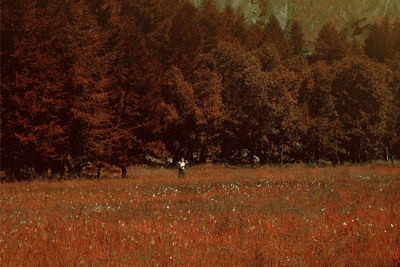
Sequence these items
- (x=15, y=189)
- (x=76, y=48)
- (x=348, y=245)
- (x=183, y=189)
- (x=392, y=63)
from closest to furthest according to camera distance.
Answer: (x=348, y=245) → (x=183, y=189) → (x=15, y=189) → (x=76, y=48) → (x=392, y=63)

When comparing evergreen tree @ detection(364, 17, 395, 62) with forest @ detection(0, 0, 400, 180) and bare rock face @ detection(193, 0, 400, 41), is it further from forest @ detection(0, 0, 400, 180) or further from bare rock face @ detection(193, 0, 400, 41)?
bare rock face @ detection(193, 0, 400, 41)

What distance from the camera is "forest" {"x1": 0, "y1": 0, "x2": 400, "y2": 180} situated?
25.3 meters

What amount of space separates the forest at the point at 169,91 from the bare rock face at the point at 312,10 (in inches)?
3572

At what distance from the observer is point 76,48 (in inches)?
1096

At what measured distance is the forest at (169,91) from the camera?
25312 mm

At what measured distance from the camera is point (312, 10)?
165375 millimetres

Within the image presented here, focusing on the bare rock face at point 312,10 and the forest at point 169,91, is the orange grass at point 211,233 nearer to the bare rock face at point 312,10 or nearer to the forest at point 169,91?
the forest at point 169,91

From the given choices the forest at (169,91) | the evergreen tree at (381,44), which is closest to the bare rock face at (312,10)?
the evergreen tree at (381,44)

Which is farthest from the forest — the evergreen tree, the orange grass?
the orange grass

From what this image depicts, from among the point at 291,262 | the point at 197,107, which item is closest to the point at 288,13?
the point at 197,107

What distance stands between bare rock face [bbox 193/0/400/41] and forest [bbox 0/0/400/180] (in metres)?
90.7

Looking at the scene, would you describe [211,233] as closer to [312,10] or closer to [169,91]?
[169,91]

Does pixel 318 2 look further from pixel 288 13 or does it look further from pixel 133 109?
pixel 133 109

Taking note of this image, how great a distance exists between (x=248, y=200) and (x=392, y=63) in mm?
53453
